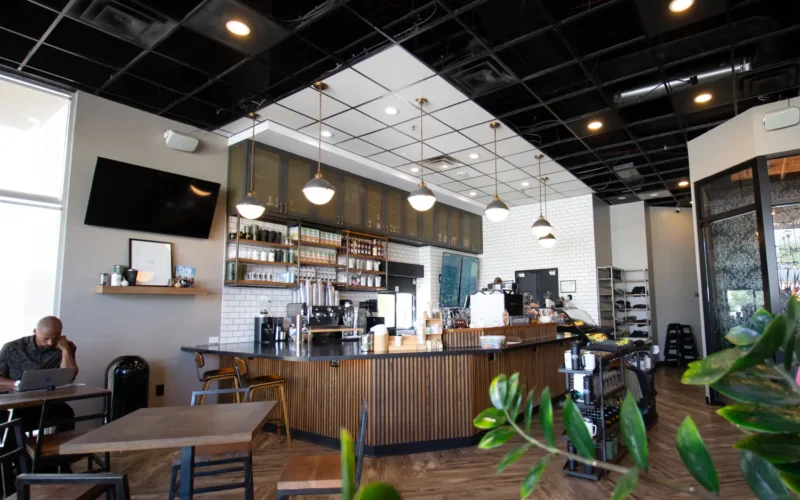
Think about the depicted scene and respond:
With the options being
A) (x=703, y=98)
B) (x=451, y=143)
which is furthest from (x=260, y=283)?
(x=703, y=98)

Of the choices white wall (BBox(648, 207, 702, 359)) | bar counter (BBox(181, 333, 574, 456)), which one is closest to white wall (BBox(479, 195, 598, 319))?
white wall (BBox(648, 207, 702, 359))

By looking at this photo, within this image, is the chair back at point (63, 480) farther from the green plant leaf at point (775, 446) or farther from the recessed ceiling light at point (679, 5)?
the recessed ceiling light at point (679, 5)

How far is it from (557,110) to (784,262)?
132 inches

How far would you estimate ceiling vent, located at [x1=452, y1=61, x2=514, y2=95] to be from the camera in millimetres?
4988

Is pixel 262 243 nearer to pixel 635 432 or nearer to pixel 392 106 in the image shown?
pixel 392 106

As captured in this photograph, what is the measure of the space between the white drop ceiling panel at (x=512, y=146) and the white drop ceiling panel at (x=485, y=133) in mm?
145

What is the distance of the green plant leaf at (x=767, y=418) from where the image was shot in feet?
1.43

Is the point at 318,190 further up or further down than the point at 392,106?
further down

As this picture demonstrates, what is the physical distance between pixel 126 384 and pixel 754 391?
5870 mm

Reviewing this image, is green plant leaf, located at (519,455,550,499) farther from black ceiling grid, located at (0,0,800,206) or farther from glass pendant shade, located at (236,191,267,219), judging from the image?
glass pendant shade, located at (236,191,267,219)

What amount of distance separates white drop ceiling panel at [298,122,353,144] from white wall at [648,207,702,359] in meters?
8.09

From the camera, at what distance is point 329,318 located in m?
6.96

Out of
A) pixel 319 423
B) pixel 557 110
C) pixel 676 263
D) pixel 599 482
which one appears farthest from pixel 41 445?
pixel 676 263

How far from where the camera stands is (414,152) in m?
7.39
